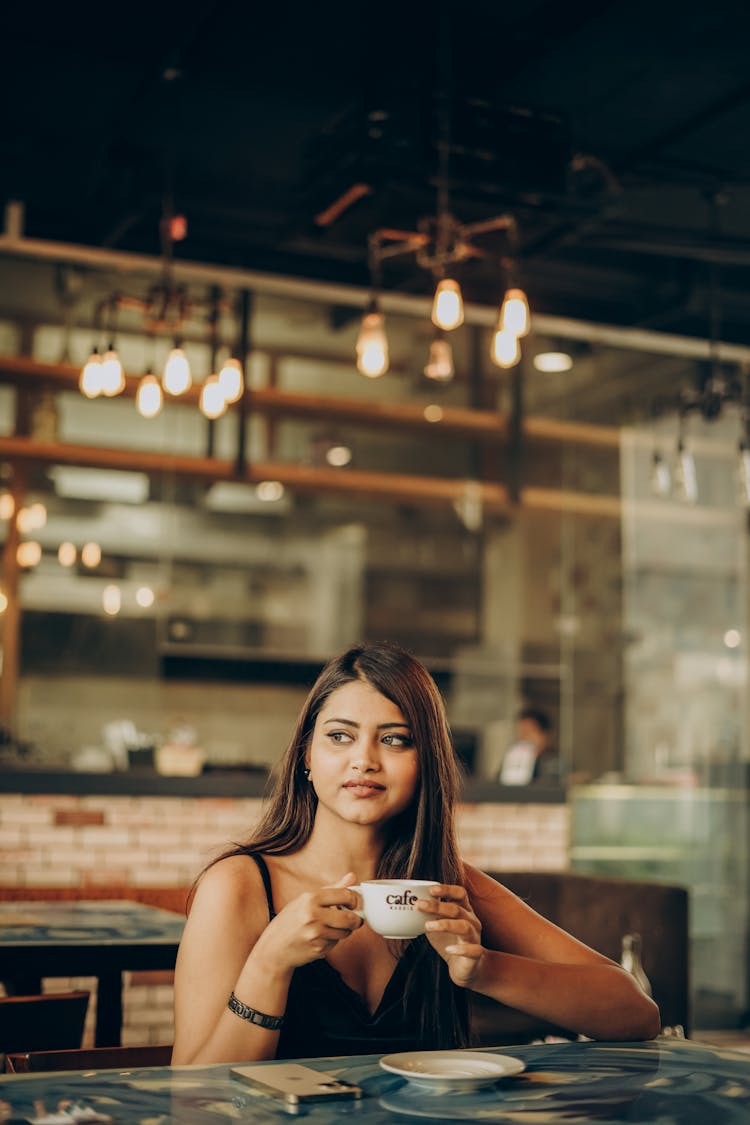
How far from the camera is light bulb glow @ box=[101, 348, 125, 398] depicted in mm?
5266

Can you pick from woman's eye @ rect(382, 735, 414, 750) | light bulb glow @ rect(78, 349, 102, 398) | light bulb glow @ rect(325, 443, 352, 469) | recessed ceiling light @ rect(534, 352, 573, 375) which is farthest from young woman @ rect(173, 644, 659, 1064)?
recessed ceiling light @ rect(534, 352, 573, 375)

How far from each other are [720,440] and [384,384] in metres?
2.01

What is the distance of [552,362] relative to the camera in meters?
8.18

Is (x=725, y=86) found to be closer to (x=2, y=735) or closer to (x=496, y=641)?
(x=496, y=641)

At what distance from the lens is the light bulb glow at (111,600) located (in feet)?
23.5

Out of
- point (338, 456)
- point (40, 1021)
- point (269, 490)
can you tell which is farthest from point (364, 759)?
point (338, 456)

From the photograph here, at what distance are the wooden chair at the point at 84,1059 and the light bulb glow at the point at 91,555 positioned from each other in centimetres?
515

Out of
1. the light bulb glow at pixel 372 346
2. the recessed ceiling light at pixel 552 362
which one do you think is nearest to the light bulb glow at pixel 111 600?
the light bulb glow at pixel 372 346

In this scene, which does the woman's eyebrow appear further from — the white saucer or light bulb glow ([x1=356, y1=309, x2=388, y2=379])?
light bulb glow ([x1=356, y1=309, x2=388, y2=379])

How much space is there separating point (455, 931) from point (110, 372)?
3878mm

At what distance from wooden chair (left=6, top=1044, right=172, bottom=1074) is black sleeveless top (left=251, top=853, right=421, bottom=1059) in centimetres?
23

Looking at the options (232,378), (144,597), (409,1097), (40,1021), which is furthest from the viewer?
(144,597)

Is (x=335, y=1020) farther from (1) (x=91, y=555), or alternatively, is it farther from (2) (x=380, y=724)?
(1) (x=91, y=555)

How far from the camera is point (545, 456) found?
319 inches
